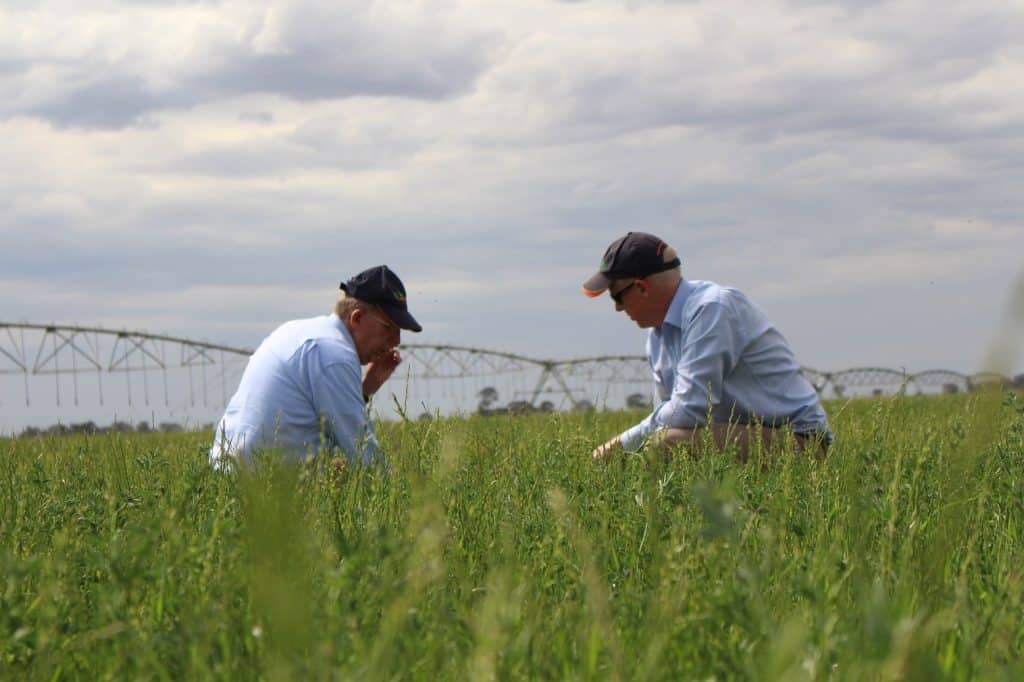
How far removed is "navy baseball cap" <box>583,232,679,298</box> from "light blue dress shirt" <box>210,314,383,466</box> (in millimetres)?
1565

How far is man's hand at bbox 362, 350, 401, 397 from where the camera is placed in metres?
6.34

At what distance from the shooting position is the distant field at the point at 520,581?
1510mm

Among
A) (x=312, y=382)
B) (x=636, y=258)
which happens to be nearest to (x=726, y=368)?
(x=636, y=258)

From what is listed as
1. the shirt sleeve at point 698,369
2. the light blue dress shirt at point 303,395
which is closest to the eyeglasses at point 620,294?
the shirt sleeve at point 698,369

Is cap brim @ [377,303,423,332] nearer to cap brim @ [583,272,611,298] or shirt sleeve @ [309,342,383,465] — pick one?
shirt sleeve @ [309,342,383,465]

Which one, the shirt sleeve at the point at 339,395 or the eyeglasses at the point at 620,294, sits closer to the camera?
the shirt sleeve at the point at 339,395

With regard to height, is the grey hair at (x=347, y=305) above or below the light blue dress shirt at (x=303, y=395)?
above

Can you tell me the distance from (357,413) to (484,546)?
94.2 inches

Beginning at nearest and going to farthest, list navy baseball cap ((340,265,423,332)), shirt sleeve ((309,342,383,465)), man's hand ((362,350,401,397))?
shirt sleeve ((309,342,383,465)) → navy baseball cap ((340,265,423,332)) → man's hand ((362,350,401,397))

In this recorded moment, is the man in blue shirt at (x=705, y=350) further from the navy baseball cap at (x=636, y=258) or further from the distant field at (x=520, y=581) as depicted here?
the distant field at (x=520, y=581)

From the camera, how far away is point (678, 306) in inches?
241

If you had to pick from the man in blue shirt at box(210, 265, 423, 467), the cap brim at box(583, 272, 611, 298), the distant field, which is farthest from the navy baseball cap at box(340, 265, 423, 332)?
the distant field

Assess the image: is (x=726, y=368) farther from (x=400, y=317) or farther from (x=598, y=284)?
(x=400, y=317)

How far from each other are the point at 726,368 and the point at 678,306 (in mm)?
450
